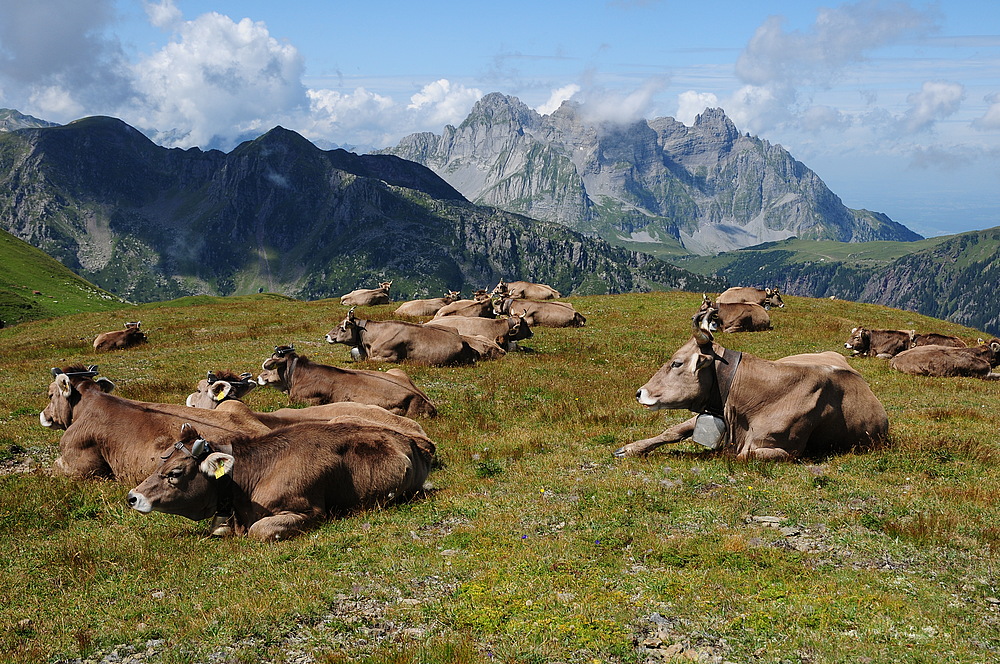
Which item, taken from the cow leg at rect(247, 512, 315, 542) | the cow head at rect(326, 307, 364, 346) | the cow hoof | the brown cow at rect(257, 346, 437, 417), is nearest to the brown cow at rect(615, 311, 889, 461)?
the cow leg at rect(247, 512, 315, 542)

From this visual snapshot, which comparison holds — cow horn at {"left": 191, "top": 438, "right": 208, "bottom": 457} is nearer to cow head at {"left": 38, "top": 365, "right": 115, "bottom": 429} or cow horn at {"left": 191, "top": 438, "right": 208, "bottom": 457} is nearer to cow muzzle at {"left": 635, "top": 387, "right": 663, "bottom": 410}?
cow head at {"left": 38, "top": 365, "right": 115, "bottom": 429}

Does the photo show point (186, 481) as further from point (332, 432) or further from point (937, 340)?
point (937, 340)

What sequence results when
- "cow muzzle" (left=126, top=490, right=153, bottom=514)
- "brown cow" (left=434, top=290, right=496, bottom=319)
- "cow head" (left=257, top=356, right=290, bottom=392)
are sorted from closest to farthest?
"cow muzzle" (left=126, top=490, right=153, bottom=514), "cow head" (left=257, top=356, right=290, bottom=392), "brown cow" (left=434, top=290, right=496, bottom=319)

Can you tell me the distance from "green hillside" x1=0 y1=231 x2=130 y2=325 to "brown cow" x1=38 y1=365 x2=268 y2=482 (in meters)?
74.0

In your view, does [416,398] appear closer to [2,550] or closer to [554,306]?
[2,550]

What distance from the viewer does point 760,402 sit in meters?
14.4

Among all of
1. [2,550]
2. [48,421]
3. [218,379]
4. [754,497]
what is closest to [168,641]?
[2,550]

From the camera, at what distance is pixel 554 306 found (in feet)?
138

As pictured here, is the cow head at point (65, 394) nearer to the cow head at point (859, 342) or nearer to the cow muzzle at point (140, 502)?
the cow muzzle at point (140, 502)

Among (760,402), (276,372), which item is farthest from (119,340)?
(760,402)

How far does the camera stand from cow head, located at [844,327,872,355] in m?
33.8

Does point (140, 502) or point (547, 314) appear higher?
point (547, 314)

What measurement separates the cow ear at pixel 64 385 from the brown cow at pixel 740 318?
Result: 33010mm

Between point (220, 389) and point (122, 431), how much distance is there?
4102 mm
